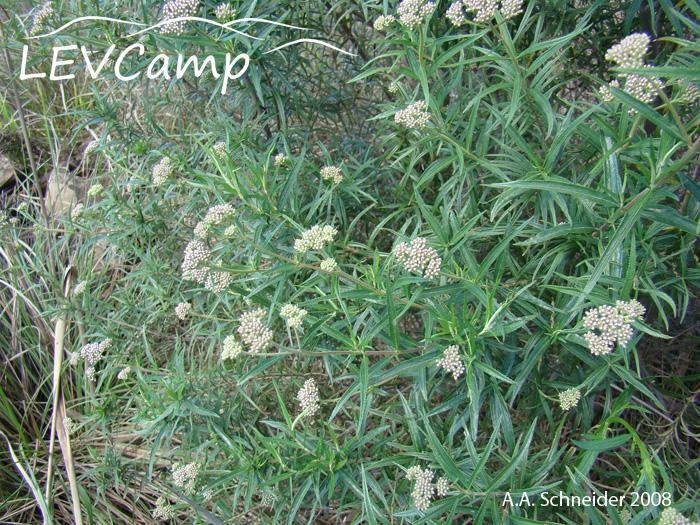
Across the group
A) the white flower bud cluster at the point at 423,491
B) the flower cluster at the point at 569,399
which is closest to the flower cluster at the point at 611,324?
the flower cluster at the point at 569,399

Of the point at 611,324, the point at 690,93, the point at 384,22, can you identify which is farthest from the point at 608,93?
the point at 384,22

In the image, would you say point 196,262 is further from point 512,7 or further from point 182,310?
point 512,7

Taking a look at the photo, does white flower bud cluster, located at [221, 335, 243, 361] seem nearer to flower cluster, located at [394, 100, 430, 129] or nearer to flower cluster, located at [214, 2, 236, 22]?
flower cluster, located at [394, 100, 430, 129]

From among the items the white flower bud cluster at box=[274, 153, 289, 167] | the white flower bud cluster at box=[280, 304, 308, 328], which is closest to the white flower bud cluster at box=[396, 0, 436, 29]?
the white flower bud cluster at box=[274, 153, 289, 167]

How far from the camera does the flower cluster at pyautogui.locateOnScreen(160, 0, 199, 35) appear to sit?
73.4 inches

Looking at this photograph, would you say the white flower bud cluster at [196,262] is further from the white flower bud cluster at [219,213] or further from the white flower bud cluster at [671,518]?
the white flower bud cluster at [671,518]

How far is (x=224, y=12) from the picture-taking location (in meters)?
1.92

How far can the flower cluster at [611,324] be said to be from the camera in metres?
1.33

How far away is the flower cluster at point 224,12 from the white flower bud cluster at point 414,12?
791 mm

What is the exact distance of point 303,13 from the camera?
2.50 metres

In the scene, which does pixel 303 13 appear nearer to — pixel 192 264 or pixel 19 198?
pixel 192 264

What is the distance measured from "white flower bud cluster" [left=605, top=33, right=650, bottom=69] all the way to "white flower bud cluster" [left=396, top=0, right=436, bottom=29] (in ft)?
2.05

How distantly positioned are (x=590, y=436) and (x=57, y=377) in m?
3.19

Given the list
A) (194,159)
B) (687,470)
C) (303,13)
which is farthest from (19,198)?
(687,470)
